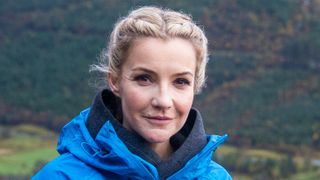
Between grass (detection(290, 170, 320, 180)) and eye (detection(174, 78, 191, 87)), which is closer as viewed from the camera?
eye (detection(174, 78, 191, 87))

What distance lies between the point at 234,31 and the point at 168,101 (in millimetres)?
65590

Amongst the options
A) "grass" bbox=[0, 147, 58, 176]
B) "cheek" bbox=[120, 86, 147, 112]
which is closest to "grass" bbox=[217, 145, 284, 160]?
"grass" bbox=[0, 147, 58, 176]

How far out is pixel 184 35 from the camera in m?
2.56

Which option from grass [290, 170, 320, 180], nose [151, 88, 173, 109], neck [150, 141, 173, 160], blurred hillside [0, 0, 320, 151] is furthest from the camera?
blurred hillside [0, 0, 320, 151]

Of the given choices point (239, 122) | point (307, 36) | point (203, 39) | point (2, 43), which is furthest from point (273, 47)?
point (203, 39)

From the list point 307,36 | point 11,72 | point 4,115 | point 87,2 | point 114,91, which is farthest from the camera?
point 87,2

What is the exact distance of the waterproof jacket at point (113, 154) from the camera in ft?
7.80

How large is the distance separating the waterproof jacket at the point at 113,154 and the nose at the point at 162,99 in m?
0.13

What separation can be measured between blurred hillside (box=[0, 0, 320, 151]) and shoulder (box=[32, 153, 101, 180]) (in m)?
48.7

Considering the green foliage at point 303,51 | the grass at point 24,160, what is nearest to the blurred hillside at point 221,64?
the green foliage at point 303,51

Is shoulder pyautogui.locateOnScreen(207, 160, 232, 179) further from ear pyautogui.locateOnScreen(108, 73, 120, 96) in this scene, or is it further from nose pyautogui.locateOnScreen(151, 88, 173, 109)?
ear pyautogui.locateOnScreen(108, 73, 120, 96)

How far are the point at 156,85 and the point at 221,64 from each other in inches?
2327

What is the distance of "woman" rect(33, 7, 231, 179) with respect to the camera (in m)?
2.41

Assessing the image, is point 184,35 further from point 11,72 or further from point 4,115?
point 11,72
